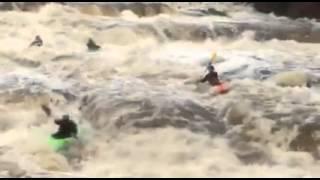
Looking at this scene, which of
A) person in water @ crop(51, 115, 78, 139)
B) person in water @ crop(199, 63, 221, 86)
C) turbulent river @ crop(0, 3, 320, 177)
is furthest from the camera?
person in water @ crop(199, 63, 221, 86)

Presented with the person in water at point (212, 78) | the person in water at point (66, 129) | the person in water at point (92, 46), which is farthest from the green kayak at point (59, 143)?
the person in water at point (92, 46)

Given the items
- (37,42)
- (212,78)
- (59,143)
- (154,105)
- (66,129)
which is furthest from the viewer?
(37,42)

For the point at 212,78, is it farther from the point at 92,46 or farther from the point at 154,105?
the point at 92,46

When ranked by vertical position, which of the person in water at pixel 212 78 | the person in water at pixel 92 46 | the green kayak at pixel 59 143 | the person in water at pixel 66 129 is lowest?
the green kayak at pixel 59 143

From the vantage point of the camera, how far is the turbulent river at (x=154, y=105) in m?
5.50

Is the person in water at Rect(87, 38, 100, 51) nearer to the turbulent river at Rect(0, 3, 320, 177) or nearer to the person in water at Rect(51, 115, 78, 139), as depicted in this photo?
the turbulent river at Rect(0, 3, 320, 177)

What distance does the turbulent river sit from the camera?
5504 mm

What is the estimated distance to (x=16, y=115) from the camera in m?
6.47

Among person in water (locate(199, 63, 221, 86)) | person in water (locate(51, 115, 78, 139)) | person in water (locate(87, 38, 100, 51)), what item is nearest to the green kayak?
person in water (locate(51, 115, 78, 139))

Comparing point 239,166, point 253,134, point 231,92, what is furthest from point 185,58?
point 239,166

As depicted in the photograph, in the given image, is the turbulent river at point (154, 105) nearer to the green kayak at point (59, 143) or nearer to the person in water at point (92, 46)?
the green kayak at point (59, 143)

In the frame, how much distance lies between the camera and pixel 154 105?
667 cm

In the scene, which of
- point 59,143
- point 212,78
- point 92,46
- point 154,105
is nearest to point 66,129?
point 59,143

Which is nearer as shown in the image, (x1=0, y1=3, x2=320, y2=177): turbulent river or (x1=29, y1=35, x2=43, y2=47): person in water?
(x1=0, y1=3, x2=320, y2=177): turbulent river
